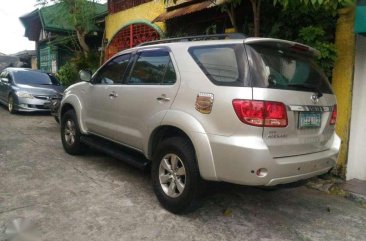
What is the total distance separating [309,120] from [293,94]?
15.0 inches

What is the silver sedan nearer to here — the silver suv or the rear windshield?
the silver suv

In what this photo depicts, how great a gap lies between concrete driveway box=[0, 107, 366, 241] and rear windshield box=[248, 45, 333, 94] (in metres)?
1.17

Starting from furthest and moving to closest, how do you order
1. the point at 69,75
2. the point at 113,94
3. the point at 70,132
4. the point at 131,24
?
the point at 69,75, the point at 131,24, the point at 70,132, the point at 113,94

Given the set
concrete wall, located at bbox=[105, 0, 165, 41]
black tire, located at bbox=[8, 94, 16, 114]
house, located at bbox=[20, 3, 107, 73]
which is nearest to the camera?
concrete wall, located at bbox=[105, 0, 165, 41]

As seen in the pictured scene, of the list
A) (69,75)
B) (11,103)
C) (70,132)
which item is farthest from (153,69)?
(69,75)

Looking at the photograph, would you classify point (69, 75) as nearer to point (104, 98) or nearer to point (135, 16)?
point (135, 16)

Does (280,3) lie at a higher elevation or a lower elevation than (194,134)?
higher

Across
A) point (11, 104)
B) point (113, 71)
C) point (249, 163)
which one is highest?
point (113, 71)

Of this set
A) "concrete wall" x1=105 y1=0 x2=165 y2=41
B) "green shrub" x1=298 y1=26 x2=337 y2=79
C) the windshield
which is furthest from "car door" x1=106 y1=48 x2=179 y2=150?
the windshield

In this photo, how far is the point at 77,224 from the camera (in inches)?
145

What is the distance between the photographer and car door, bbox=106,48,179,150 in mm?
4129

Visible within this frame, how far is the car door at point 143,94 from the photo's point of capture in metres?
4.13

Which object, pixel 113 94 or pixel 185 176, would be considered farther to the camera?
pixel 113 94

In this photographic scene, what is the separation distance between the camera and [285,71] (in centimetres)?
366
